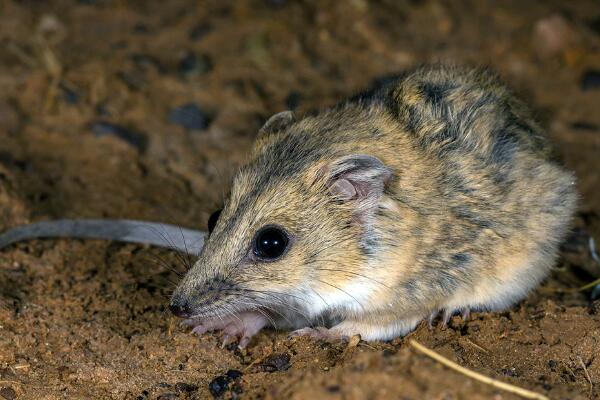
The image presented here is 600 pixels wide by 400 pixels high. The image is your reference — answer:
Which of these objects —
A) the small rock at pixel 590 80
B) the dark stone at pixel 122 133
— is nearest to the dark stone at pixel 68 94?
the dark stone at pixel 122 133

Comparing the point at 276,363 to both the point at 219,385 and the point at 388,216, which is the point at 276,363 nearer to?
the point at 219,385

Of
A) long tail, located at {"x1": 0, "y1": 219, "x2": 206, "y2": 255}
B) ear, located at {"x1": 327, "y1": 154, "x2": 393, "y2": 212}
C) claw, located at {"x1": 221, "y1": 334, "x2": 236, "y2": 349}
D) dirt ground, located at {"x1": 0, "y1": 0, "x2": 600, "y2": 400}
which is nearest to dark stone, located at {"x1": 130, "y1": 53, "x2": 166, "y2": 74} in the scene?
dirt ground, located at {"x1": 0, "y1": 0, "x2": 600, "y2": 400}

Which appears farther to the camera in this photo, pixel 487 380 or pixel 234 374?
pixel 234 374

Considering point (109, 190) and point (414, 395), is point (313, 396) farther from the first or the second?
point (109, 190)

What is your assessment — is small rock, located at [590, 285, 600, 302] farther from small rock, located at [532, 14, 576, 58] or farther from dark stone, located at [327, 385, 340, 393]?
small rock, located at [532, 14, 576, 58]

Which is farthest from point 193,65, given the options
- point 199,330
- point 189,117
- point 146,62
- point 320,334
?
point 320,334

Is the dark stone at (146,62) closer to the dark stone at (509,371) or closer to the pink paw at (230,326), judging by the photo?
the pink paw at (230,326)
